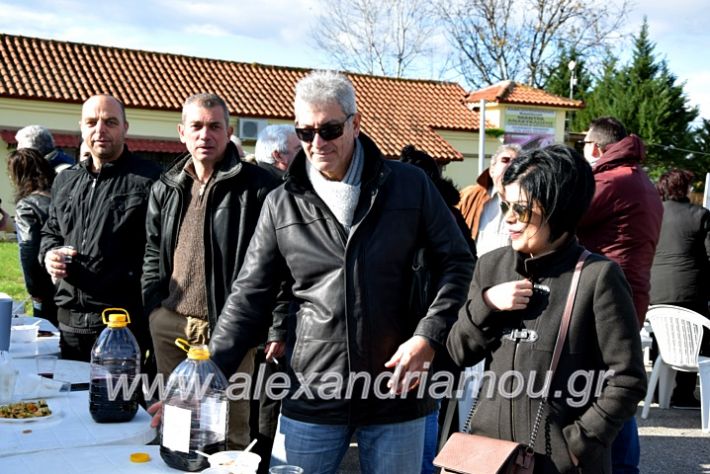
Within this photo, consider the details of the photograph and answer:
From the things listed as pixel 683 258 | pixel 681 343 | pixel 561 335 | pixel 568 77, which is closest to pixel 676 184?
pixel 683 258

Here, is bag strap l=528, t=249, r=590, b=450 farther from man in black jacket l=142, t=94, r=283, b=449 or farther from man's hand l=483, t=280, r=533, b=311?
man in black jacket l=142, t=94, r=283, b=449

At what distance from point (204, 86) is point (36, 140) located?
20983 millimetres

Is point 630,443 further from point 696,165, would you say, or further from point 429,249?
point 696,165

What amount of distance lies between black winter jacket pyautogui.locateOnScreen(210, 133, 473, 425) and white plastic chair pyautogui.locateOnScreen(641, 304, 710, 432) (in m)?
3.94

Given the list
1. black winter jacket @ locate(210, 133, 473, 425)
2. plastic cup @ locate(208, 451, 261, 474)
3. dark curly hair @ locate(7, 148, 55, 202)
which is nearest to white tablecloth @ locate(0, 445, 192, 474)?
plastic cup @ locate(208, 451, 261, 474)

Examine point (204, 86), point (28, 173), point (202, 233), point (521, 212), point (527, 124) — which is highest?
point (204, 86)

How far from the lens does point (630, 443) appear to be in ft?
13.0

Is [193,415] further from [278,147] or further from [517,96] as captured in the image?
[517,96]

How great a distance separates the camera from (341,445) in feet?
8.41

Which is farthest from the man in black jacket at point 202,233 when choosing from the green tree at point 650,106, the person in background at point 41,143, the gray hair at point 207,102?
the green tree at point 650,106

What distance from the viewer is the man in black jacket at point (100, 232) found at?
3832 millimetres

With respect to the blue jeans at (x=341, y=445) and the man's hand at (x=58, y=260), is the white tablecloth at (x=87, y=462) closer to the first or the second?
Answer: the blue jeans at (x=341, y=445)

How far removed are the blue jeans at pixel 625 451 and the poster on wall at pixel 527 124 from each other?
25672mm

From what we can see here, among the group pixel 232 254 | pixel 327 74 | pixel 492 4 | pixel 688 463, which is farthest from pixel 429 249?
pixel 492 4
